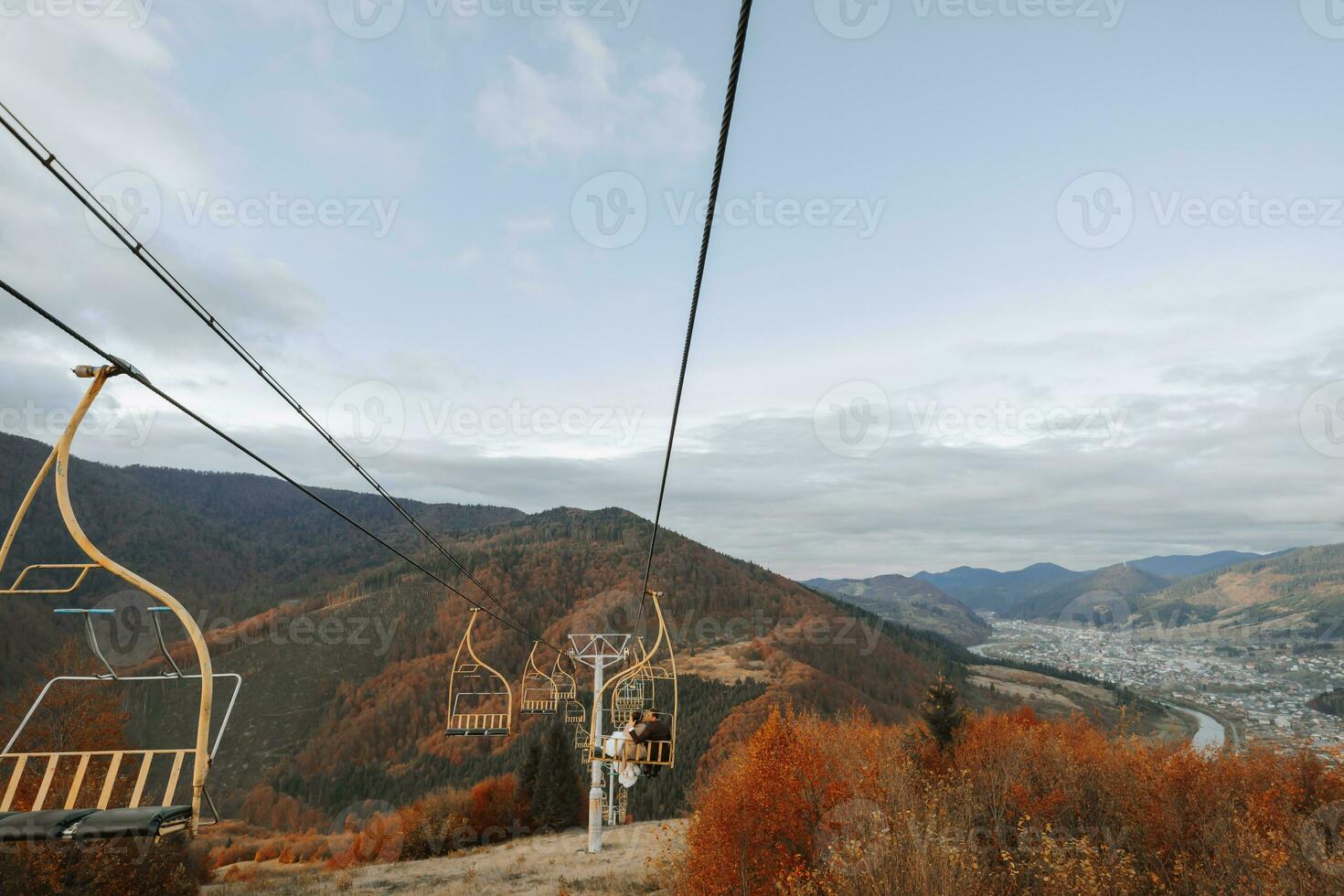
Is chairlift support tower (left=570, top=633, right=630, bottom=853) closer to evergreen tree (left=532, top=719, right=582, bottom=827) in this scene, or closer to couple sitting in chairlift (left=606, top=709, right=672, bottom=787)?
couple sitting in chairlift (left=606, top=709, right=672, bottom=787)

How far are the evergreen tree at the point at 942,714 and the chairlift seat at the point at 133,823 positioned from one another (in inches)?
1749

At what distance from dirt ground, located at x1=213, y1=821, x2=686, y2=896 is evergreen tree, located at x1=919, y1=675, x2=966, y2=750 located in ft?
58.0

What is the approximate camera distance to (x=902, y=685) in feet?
507

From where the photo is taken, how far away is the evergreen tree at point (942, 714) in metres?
43.4

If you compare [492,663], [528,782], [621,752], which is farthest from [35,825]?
[492,663]

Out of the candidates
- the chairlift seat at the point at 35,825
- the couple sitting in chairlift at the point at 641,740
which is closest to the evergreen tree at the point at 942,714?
the couple sitting in chairlift at the point at 641,740

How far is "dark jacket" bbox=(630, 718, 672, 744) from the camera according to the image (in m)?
18.3

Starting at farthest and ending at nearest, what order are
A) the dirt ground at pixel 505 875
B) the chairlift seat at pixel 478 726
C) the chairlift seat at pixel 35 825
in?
1. the dirt ground at pixel 505 875
2. the chairlift seat at pixel 478 726
3. the chairlift seat at pixel 35 825

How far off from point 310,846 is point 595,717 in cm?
4196

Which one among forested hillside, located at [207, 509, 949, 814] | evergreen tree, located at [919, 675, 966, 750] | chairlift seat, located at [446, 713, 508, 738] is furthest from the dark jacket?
forested hillside, located at [207, 509, 949, 814]

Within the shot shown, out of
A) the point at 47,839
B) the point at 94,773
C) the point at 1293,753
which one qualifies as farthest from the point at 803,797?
the point at 94,773

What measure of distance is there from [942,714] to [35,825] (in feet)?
152

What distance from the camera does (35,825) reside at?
20.2 feet

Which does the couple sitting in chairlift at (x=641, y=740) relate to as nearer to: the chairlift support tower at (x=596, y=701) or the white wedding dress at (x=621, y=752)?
the white wedding dress at (x=621, y=752)
